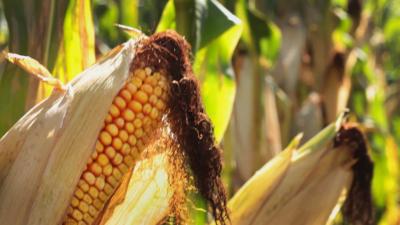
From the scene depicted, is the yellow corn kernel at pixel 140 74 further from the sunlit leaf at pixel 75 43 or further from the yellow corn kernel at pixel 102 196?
the sunlit leaf at pixel 75 43

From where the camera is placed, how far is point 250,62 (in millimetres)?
2918

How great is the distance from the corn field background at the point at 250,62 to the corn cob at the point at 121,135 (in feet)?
0.82

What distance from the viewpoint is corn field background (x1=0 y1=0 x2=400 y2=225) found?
157cm

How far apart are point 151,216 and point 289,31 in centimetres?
269

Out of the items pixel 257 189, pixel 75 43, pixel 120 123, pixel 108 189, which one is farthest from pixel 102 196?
pixel 257 189

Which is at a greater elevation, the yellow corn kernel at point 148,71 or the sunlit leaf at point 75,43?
the sunlit leaf at point 75,43

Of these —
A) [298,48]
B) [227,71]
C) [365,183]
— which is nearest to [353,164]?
[365,183]

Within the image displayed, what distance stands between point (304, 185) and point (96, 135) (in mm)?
694

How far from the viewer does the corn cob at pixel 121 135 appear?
1.21 metres

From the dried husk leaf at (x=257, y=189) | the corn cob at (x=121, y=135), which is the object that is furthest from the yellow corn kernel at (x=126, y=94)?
the dried husk leaf at (x=257, y=189)

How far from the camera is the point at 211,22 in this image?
1.82m

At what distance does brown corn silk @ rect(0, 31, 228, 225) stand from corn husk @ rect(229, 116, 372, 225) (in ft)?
1.54

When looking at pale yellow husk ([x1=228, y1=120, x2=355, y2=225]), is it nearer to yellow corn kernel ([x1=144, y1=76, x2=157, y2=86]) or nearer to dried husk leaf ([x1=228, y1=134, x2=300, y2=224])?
dried husk leaf ([x1=228, y1=134, x2=300, y2=224])

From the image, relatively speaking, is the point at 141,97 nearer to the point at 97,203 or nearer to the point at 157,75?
the point at 157,75
